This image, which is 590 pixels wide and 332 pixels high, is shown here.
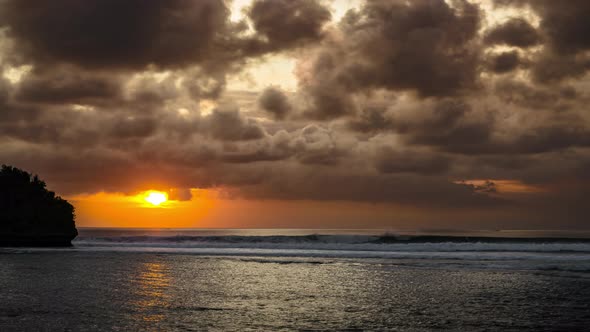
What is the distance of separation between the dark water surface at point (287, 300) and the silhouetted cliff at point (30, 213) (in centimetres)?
4737

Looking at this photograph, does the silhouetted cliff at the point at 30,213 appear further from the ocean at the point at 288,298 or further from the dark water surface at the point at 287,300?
the dark water surface at the point at 287,300

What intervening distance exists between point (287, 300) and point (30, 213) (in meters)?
70.7

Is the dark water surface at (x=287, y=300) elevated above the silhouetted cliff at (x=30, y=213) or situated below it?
below

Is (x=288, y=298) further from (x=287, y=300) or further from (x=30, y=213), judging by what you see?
(x=30, y=213)

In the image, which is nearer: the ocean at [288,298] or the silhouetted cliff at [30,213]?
the ocean at [288,298]

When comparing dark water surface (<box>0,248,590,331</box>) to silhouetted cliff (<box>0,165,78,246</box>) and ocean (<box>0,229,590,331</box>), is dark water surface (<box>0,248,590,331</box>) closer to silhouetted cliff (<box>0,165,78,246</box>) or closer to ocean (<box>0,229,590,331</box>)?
ocean (<box>0,229,590,331</box>)

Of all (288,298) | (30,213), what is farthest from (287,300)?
(30,213)

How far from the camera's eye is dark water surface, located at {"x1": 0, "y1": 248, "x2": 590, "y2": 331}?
54.1 feet

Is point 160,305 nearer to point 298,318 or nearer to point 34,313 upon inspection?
point 34,313

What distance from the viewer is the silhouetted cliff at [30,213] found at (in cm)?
7725

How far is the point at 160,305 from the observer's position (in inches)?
793

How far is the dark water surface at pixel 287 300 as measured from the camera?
54.1 ft

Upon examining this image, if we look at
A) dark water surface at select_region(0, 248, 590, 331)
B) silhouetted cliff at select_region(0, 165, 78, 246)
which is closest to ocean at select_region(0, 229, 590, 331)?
dark water surface at select_region(0, 248, 590, 331)

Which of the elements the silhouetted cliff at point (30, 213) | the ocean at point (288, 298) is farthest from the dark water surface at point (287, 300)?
the silhouetted cliff at point (30, 213)
